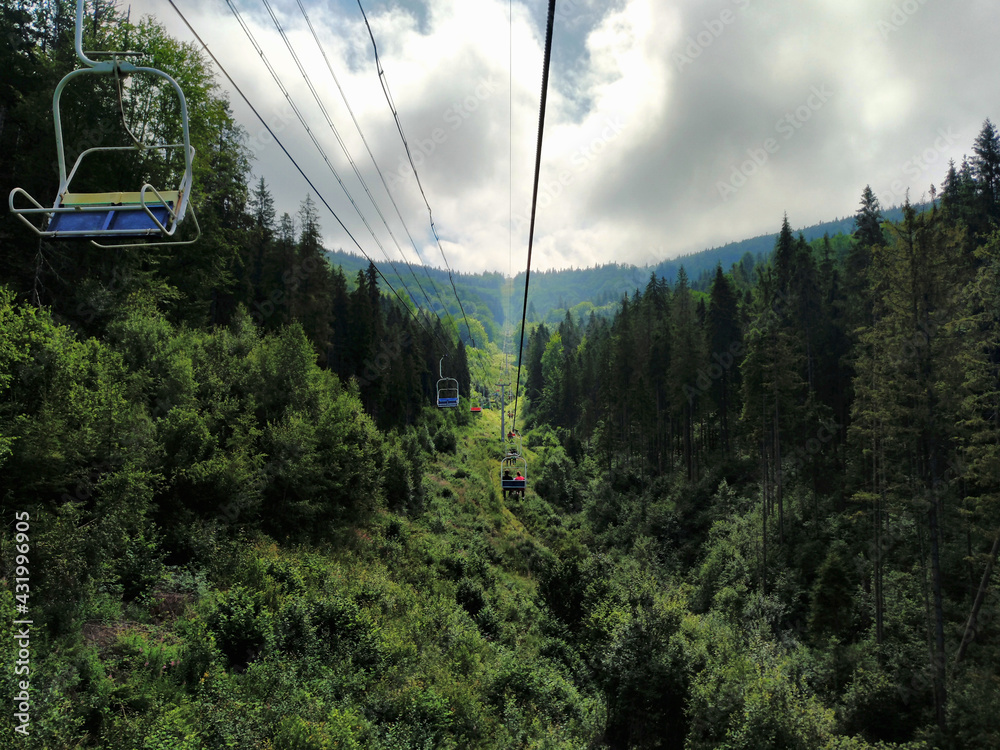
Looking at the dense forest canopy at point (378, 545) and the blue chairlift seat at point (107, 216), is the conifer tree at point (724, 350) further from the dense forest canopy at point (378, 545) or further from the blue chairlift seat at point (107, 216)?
the blue chairlift seat at point (107, 216)

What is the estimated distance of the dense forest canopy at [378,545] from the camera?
1028 cm

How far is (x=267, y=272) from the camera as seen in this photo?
3984 centimetres

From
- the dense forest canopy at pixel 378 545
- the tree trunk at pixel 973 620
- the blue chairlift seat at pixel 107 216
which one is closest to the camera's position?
the blue chairlift seat at pixel 107 216

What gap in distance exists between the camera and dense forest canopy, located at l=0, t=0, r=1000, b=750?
10.3 metres

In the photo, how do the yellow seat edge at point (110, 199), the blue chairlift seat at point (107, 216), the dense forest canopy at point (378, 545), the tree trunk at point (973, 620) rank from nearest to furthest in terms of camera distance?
1. the blue chairlift seat at point (107, 216)
2. the yellow seat edge at point (110, 199)
3. the dense forest canopy at point (378, 545)
4. the tree trunk at point (973, 620)

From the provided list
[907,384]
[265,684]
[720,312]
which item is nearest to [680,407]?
[720,312]

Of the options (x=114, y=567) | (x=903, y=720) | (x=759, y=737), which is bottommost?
(x=903, y=720)

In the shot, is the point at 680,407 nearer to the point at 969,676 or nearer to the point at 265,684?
the point at 969,676

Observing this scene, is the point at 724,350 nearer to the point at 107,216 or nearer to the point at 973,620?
the point at 973,620

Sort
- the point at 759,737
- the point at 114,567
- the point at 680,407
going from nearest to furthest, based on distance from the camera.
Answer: the point at 114,567 < the point at 759,737 < the point at 680,407

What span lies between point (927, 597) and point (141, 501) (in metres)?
29.6

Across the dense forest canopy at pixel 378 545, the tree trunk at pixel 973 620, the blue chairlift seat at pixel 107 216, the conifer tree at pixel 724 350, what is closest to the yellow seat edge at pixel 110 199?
the blue chairlift seat at pixel 107 216

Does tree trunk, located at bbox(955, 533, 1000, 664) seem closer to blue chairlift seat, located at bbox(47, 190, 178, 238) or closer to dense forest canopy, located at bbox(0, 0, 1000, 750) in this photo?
dense forest canopy, located at bbox(0, 0, 1000, 750)

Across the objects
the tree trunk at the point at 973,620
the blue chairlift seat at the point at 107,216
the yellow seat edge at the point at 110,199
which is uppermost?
the yellow seat edge at the point at 110,199
